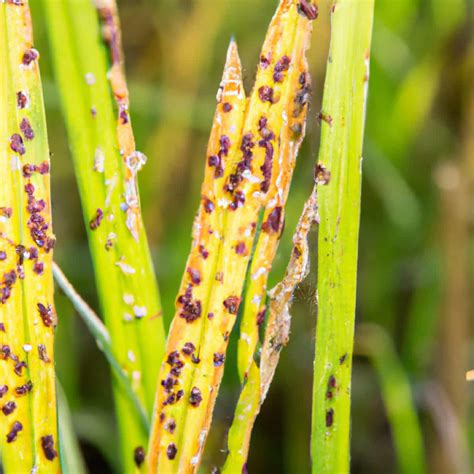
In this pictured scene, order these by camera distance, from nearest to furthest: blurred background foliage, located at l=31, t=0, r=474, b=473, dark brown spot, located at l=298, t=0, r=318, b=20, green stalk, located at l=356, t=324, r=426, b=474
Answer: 1. dark brown spot, located at l=298, t=0, r=318, b=20
2. green stalk, located at l=356, t=324, r=426, b=474
3. blurred background foliage, located at l=31, t=0, r=474, b=473

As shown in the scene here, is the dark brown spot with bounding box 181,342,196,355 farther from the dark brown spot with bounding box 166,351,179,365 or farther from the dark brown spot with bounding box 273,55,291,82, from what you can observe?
the dark brown spot with bounding box 273,55,291,82

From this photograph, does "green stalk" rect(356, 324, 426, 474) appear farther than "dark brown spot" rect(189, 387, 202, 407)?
Yes

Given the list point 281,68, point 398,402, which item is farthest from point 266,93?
point 398,402

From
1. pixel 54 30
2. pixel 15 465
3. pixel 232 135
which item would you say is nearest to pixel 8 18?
pixel 54 30

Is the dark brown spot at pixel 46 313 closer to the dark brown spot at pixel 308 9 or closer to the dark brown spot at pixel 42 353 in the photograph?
the dark brown spot at pixel 42 353

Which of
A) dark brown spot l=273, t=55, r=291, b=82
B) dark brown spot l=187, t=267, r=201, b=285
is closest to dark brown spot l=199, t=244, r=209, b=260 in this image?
dark brown spot l=187, t=267, r=201, b=285

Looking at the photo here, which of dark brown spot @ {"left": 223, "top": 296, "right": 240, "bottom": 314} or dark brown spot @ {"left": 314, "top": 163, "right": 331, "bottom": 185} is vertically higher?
dark brown spot @ {"left": 314, "top": 163, "right": 331, "bottom": 185}

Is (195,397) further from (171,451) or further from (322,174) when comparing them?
(322,174)
